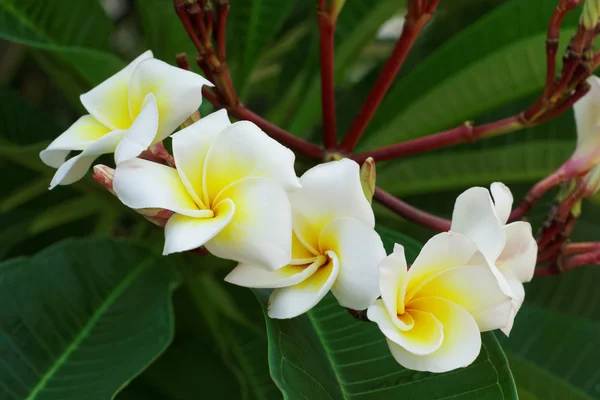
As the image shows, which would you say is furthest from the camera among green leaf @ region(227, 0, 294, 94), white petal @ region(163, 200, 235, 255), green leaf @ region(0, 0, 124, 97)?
green leaf @ region(227, 0, 294, 94)

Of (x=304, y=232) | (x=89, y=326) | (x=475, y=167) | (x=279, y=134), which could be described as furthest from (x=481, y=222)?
(x=475, y=167)

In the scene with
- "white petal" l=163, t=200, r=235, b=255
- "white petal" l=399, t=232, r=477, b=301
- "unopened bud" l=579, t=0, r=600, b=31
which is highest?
"white petal" l=163, t=200, r=235, b=255

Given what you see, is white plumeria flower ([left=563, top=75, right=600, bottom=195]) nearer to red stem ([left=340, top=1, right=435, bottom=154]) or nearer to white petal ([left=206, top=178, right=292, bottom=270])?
red stem ([left=340, top=1, right=435, bottom=154])

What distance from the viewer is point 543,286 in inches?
37.4

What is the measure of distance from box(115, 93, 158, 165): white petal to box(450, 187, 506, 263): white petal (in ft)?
0.68

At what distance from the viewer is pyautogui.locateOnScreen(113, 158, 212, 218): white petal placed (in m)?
0.35

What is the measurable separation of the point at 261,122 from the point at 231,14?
1.51ft

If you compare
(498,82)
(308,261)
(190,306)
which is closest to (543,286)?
(498,82)

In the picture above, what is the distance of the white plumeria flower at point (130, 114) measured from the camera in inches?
15.1

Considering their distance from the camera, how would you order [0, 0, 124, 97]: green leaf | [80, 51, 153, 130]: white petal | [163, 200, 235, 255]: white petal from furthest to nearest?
[0, 0, 124, 97]: green leaf → [80, 51, 153, 130]: white petal → [163, 200, 235, 255]: white petal

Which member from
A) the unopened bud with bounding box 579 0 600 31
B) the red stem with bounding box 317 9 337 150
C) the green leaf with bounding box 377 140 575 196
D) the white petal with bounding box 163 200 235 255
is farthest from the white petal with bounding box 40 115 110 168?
the green leaf with bounding box 377 140 575 196

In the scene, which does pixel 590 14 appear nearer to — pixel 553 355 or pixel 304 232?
pixel 304 232

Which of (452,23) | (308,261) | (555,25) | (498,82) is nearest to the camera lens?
(308,261)

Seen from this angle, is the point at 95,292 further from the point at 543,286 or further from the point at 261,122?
the point at 543,286
